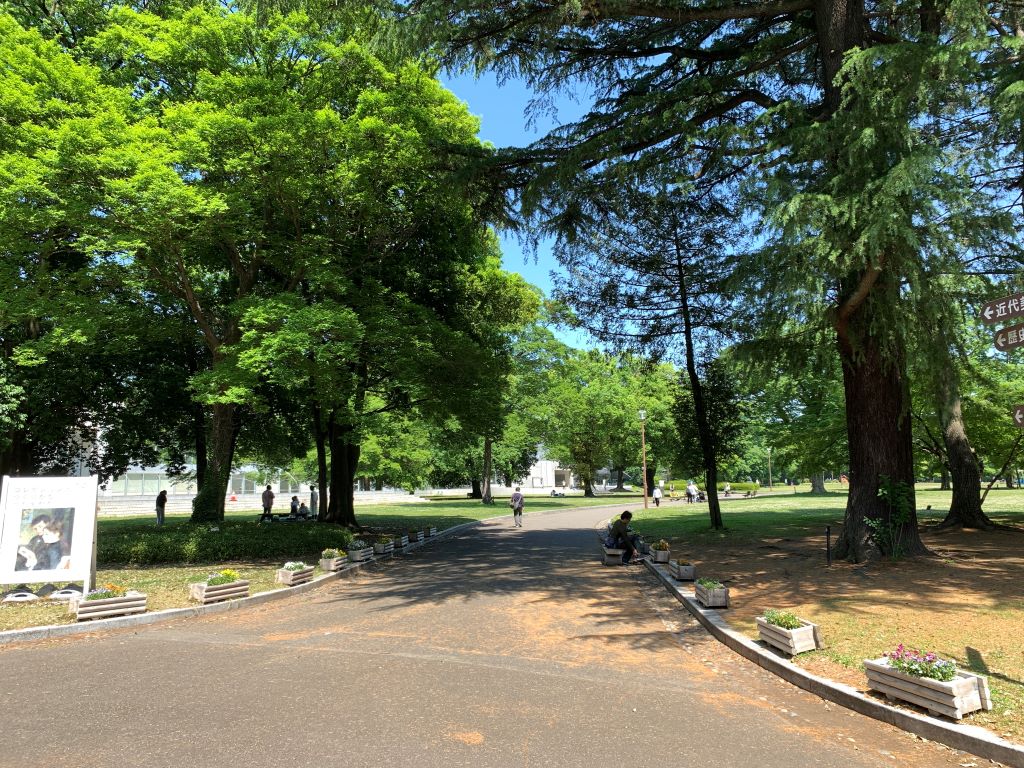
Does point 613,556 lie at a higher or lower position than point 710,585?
lower

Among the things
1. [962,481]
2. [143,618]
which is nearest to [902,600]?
[143,618]

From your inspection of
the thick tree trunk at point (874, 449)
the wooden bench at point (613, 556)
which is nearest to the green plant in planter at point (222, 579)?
the wooden bench at point (613, 556)

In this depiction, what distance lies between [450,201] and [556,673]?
1240cm


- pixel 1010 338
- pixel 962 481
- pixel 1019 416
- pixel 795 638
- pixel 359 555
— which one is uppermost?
pixel 1010 338

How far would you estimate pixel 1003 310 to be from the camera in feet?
16.3

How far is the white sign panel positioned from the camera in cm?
975

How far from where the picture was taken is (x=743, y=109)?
1427 cm

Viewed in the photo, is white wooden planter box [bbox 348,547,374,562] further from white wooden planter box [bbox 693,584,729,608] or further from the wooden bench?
white wooden planter box [bbox 693,584,729,608]

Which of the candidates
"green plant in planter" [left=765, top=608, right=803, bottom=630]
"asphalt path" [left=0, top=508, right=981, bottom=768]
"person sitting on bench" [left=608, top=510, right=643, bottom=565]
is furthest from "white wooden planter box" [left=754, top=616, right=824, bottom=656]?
"person sitting on bench" [left=608, top=510, right=643, bottom=565]

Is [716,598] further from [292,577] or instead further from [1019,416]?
[292,577]

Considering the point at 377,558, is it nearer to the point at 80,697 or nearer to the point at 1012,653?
the point at 80,697

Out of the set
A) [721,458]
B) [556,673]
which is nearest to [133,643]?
[556,673]

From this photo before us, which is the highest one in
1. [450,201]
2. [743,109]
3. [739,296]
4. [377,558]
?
[743,109]

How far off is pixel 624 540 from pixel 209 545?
31.4 feet
